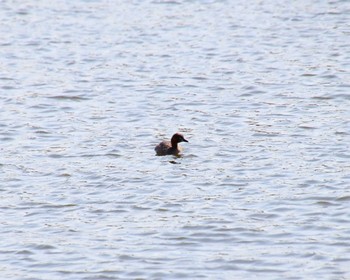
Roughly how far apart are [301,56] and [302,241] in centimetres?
1101

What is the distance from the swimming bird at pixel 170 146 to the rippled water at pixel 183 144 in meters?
0.13

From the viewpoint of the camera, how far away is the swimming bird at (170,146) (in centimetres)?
1627

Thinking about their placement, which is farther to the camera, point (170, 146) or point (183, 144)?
point (183, 144)

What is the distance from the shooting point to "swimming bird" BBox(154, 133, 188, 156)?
16.3 m

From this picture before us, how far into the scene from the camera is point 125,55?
23625mm

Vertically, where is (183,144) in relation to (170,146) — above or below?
Answer: below

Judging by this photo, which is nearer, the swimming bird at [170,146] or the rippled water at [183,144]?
the rippled water at [183,144]

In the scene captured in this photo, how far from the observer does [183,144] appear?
674 inches

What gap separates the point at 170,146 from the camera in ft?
53.5

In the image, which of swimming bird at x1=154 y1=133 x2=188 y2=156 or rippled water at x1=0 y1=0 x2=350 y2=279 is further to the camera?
swimming bird at x1=154 y1=133 x2=188 y2=156

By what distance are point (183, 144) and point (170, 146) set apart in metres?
0.84

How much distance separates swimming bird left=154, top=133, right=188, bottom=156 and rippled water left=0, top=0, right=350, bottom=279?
13cm

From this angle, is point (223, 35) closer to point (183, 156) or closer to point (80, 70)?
point (80, 70)

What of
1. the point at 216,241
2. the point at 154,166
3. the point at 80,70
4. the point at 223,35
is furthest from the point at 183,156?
the point at 223,35
